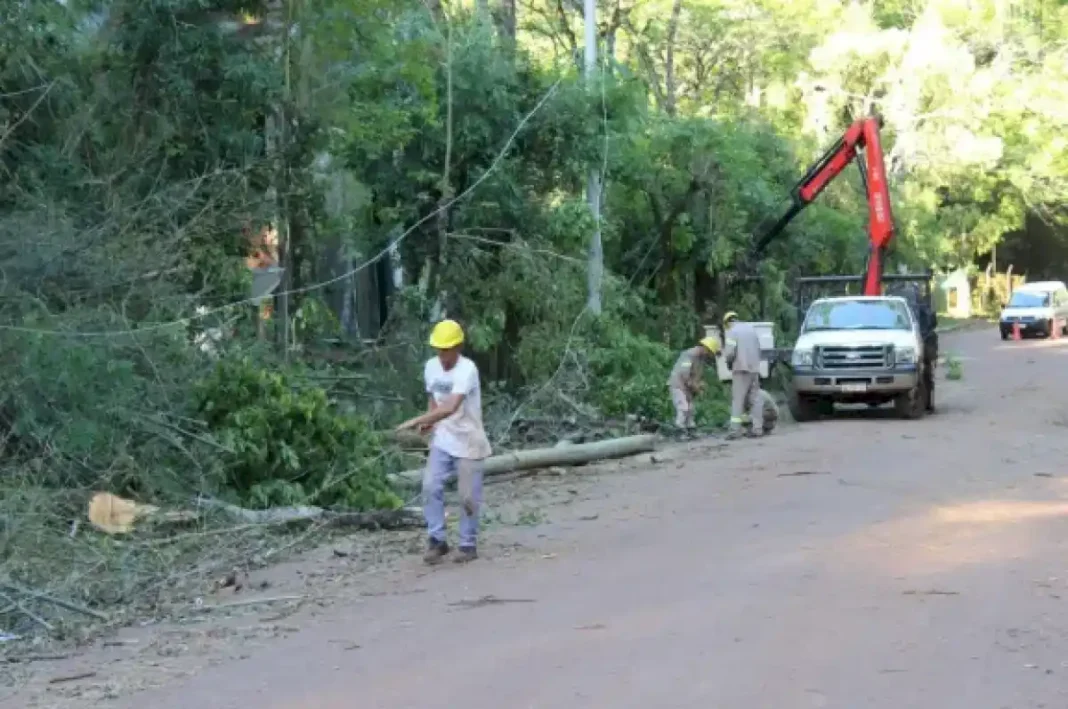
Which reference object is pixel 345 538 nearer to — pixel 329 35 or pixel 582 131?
pixel 329 35

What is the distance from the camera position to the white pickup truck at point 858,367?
73.0 ft

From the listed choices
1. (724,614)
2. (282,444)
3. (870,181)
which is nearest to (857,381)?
(870,181)

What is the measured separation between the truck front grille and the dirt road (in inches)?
303

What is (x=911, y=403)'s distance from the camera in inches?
886

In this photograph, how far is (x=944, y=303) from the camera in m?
64.4

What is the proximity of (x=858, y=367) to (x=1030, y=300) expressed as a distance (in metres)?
30.0

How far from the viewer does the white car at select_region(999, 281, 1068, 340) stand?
48.7 meters

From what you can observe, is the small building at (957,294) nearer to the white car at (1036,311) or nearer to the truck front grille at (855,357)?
the white car at (1036,311)

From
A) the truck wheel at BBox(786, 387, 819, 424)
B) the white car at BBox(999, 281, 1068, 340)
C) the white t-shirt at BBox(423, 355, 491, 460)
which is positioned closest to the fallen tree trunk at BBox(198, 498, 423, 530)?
the white t-shirt at BBox(423, 355, 491, 460)

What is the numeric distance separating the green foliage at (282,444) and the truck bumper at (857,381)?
10210 mm

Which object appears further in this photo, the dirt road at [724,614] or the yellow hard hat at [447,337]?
the yellow hard hat at [447,337]

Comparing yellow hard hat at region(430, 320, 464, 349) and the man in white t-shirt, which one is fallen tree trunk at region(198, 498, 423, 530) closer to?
the man in white t-shirt

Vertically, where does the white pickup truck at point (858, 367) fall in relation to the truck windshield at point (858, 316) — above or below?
below

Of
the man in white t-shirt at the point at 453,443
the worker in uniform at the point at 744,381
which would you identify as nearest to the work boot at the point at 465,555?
the man in white t-shirt at the point at 453,443
